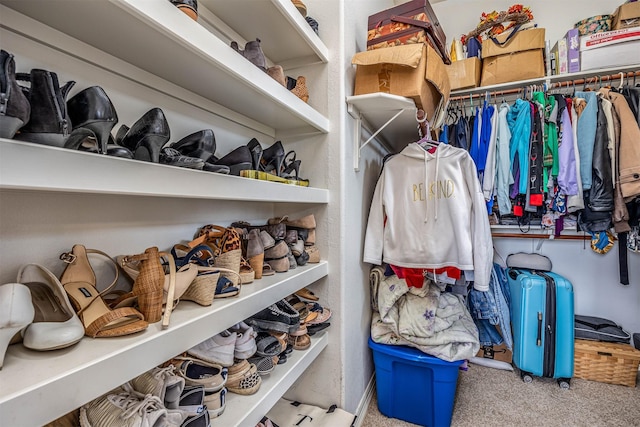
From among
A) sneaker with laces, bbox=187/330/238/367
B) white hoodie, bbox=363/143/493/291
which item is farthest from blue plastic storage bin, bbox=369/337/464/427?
sneaker with laces, bbox=187/330/238/367

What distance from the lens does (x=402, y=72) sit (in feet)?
4.07

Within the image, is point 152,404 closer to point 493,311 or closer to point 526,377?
point 493,311

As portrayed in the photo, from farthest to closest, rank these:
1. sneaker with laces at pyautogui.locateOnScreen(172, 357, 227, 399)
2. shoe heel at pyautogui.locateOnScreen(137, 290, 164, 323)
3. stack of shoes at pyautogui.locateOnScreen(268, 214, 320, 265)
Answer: stack of shoes at pyautogui.locateOnScreen(268, 214, 320, 265), sneaker with laces at pyautogui.locateOnScreen(172, 357, 227, 399), shoe heel at pyautogui.locateOnScreen(137, 290, 164, 323)

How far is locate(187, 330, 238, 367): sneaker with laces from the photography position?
0.81 meters

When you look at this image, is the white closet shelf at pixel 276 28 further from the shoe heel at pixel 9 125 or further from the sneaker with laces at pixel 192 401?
the sneaker with laces at pixel 192 401

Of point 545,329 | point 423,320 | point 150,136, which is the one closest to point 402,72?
point 150,136

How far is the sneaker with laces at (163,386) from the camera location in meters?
0.66

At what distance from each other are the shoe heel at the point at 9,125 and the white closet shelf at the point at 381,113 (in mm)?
1110

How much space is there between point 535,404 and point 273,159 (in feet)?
6.09

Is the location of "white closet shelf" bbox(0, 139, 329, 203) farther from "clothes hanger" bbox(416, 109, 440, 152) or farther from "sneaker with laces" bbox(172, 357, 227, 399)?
"clothes hanger" bbox(416, 109, 440, 152)

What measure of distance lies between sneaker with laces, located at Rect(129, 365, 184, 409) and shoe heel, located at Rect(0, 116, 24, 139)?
54 centimetres

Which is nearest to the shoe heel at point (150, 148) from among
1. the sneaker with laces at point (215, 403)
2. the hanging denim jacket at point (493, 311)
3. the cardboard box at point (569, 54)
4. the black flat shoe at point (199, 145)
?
the black flat shoe at point (199, 145)

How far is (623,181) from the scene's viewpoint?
64.7 inches

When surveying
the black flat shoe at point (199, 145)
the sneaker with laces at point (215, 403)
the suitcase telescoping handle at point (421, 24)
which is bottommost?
the sneaker with laces at point (215, 403)
